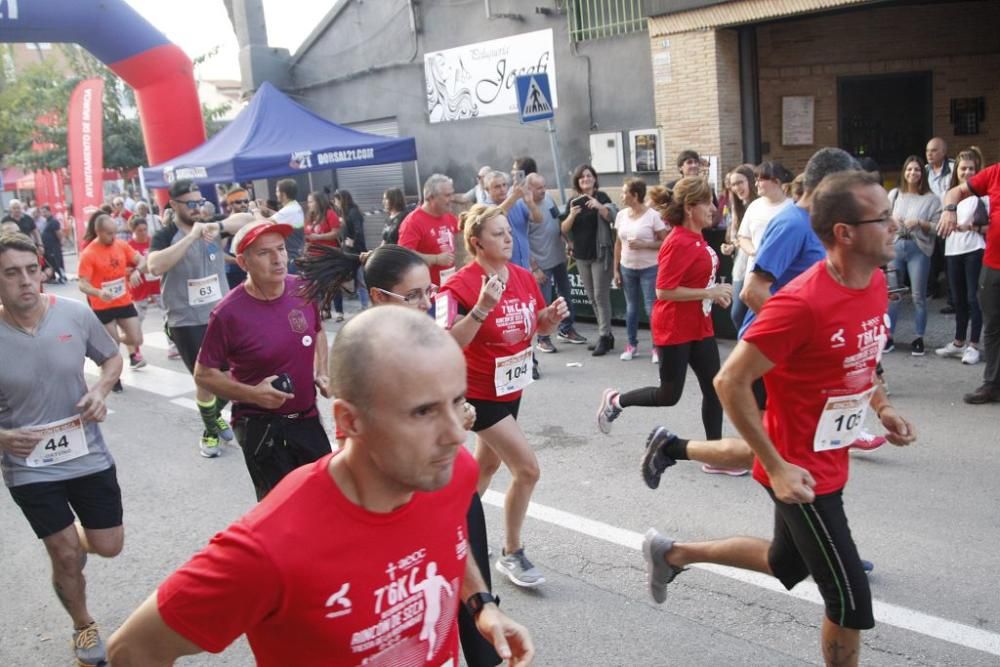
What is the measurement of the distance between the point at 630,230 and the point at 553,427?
2.55 m

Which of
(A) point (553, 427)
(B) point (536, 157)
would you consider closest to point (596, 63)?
(B) point (536, 157)

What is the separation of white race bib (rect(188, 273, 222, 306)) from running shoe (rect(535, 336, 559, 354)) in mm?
3695

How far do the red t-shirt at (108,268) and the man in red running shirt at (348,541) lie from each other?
770 cm

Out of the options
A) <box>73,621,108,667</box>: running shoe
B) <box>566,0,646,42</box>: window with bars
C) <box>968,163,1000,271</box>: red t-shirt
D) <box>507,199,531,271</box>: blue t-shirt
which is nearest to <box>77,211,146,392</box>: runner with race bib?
<box>507,199,531,271</box>: blue t-shirt

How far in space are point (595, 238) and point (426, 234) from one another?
2255 millimetres

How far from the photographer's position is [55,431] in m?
3.89

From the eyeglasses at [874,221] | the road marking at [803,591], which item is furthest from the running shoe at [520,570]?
the eyeglasses at [874,221]

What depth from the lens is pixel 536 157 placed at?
15.7 m

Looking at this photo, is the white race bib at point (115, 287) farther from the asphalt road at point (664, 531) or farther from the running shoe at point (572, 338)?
the running shoe at point (572, 338)

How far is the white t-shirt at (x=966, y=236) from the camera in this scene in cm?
728

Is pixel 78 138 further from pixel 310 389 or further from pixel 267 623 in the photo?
pixel 267 623

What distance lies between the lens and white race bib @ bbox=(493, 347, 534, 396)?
4.27m

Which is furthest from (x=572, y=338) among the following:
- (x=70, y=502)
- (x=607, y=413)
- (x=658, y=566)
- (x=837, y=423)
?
(x=837, y=423)

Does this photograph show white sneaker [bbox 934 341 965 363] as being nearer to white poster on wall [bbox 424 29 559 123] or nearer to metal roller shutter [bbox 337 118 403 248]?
white poster on wall [bbox 424 29 559 123]
